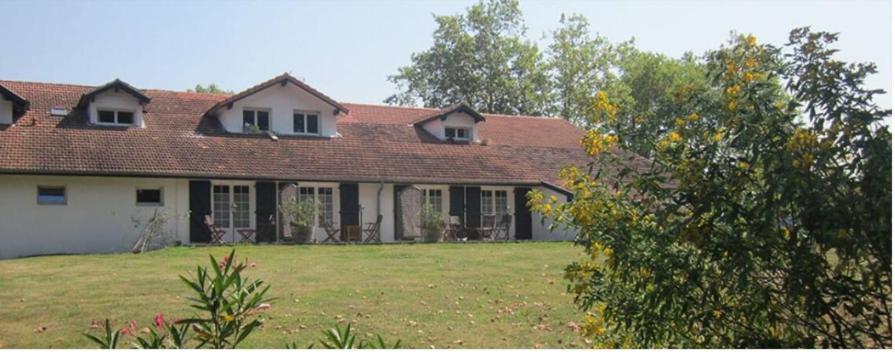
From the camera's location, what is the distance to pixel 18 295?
1330 cm

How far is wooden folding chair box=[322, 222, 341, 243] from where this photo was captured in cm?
2703

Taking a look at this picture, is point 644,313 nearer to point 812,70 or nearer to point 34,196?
point 812,70

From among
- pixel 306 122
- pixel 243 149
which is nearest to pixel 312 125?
pixel 306 122

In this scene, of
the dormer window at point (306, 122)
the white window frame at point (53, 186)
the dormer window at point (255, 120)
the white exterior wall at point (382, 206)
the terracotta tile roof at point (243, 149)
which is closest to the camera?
the white window frame at point (53, 186)

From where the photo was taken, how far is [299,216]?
Result: 2645 cm

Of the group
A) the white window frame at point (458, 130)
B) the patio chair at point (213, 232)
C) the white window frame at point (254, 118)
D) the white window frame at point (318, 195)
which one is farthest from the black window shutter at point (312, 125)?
the patio chair at point (213, 232)

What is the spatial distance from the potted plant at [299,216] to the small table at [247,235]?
1155 millimetres

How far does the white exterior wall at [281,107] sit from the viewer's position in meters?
29.7

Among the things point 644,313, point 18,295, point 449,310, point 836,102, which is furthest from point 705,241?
point 18,295

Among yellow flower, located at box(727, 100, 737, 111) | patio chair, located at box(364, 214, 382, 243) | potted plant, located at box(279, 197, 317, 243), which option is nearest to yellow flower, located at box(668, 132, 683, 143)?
yellow flower, located at box(727, 100, 737, 111)

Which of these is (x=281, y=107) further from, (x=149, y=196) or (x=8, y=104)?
(x=8, y=104)

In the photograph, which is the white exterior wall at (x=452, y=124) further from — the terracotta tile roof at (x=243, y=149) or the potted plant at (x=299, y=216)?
the potted plant at (x=299, y=216)

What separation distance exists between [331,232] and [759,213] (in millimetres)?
23029

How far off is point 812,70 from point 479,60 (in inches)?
1880
